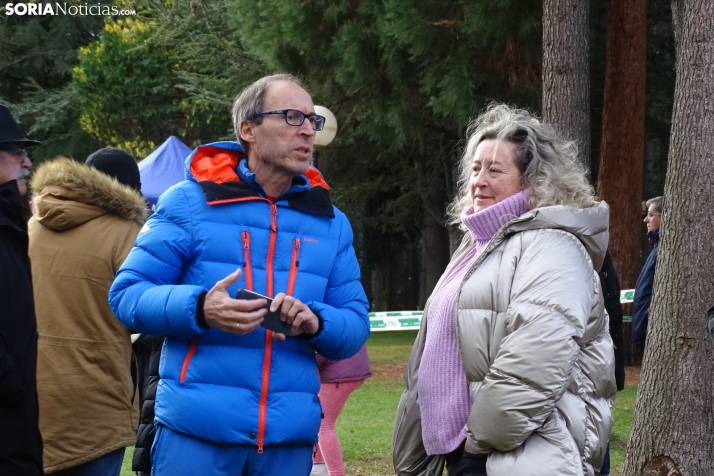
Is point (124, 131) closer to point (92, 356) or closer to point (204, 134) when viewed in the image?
point (204, 134)

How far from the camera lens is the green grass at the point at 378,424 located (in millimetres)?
7766

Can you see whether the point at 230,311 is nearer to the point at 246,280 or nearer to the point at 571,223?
the point at 246,280

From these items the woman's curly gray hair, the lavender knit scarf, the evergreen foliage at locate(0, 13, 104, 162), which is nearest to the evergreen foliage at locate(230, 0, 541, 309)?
the woman's curly gray hair

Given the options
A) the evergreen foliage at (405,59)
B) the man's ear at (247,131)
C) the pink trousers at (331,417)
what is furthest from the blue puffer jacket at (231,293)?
the evergreen foliage at (405,59)

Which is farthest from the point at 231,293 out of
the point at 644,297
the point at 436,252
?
the point at 436,252

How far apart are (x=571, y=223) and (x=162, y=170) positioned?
12164 mm

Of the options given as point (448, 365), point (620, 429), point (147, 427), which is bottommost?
point (620, 429)

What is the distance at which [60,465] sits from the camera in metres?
3.85

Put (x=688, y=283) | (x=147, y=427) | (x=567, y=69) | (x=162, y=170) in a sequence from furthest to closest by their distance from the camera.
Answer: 1. (x=162, y=170)
2. (x=567, y=69)
3. (x=688, y=283)
4. (x=147, y=427)

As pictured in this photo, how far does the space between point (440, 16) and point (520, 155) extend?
10318mm

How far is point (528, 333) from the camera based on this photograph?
2.83m

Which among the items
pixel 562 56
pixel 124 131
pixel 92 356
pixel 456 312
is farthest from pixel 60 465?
pixel 124 131

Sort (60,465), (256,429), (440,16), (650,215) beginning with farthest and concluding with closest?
(440,16) < (650,215) < (60,465) < (256,429)

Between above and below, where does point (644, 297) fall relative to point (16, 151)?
below
